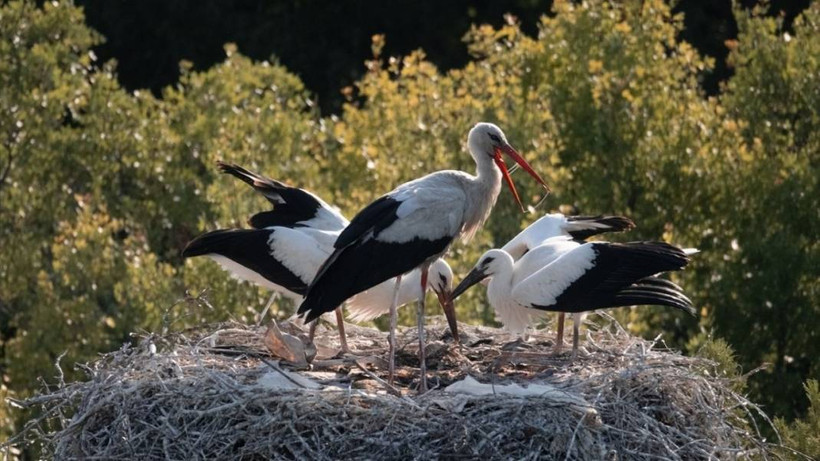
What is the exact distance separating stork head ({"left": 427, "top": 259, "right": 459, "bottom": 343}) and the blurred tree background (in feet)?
9.60

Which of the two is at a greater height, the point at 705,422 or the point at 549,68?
the point at 549,68

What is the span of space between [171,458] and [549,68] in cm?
996

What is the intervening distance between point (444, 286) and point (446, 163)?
455 cm

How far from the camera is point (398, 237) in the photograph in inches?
387

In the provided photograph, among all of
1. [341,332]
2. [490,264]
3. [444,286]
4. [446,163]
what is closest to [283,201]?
[341,332]

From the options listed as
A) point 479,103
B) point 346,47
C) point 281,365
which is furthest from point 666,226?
point 346,47

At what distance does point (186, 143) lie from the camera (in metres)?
17.8

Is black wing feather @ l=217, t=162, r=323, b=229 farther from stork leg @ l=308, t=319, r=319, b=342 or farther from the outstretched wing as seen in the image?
stork leg @ l=308, t=319, r=319, b=342

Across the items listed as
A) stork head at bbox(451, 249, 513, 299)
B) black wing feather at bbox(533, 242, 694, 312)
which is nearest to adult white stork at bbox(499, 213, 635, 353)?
stork head at bbox(451, 249, 513, 299)

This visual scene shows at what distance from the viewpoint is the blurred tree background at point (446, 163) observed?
15.2 metres

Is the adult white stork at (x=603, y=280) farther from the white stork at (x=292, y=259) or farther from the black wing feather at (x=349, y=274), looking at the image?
the black wing feather at (x=349, y=274)

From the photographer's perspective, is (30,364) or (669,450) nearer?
(669,450)

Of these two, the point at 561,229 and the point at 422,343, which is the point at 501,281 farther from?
the point at 561,229

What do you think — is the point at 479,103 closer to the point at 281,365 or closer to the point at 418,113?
the point at 418,113
